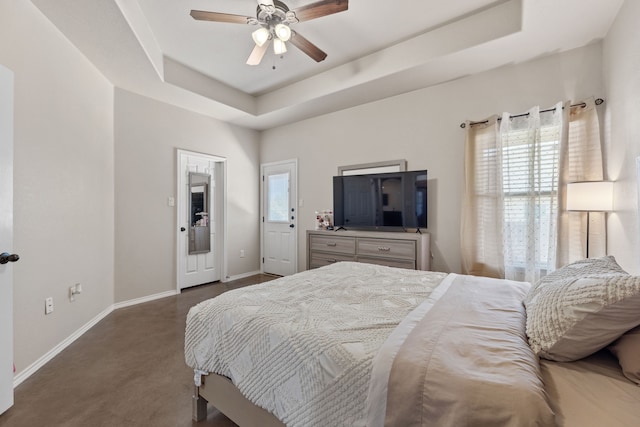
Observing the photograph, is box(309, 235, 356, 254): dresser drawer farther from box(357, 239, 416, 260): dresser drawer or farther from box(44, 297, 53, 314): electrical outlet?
box(44, 297, 53, 314): electrical outlet

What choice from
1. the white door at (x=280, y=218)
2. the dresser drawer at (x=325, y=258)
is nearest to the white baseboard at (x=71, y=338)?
the white door at (x=280, y=218)

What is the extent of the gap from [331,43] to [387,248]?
2.40 metres

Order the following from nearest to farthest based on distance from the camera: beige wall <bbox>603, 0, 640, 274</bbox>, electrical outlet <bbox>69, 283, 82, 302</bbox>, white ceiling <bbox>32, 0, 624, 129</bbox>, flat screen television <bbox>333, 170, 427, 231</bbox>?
beige wall <bbox>603, 0, 640, 274</bbox> < white ceiling <bbox>32, 0, 624, 129</bbox> < electrical outlet <bbox>69, 283, 82, 302</bbox> < flat screen television <bbox>333, 170, 427, 231</bbox>

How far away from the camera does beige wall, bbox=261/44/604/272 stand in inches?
110

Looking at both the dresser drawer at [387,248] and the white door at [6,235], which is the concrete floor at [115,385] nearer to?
the white door at [6,235]

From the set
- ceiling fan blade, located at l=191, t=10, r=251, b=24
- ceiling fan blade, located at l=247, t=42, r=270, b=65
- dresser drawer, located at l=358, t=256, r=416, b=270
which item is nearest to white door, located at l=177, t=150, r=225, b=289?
ceiling fan blade, located at l=247, t=42, r=270, b=65

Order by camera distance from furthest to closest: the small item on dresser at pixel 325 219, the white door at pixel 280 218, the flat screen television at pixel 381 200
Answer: the white door at pixel 280 218 < the small item on dresser at pixel 325 219 < the flat screen television at pixel 381 200

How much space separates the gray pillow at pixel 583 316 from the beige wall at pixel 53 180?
309cm

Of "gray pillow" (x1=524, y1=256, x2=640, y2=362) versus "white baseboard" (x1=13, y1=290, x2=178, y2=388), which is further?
"white baseboard" (x1=13, y1=290, x2=178, y2=388)

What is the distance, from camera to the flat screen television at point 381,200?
3488 mm

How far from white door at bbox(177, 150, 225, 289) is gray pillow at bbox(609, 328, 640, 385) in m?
4.41

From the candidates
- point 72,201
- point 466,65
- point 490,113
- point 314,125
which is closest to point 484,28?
point 466,65

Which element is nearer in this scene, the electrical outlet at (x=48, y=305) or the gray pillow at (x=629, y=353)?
the gray pillow at (x=629, y=353)

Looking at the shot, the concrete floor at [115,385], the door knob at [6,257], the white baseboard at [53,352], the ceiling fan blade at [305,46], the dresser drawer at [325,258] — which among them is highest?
the ceiling fan blade at [305,46]
